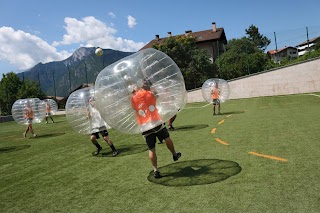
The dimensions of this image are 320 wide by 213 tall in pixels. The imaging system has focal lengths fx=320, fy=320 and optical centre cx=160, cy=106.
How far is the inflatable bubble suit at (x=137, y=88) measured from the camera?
5.59 meters

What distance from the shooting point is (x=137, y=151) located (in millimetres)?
8781

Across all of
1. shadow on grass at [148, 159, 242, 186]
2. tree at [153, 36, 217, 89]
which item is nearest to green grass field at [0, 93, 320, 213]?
shadow on grass at [148, 159, 242, 186]

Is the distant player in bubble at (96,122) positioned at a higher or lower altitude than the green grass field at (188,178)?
higher

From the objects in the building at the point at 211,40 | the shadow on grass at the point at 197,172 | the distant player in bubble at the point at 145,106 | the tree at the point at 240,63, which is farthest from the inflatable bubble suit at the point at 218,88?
the building at the point at 211,40

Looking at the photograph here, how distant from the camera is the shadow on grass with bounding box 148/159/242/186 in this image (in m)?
5.44

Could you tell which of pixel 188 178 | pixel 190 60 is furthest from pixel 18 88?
pixel 188 178

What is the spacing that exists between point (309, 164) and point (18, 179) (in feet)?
19.3

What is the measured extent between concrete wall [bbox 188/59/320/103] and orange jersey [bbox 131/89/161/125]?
85.3 feet

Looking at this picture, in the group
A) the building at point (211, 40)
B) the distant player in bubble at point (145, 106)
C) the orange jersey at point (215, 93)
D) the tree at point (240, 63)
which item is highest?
the building at point (211, 40)

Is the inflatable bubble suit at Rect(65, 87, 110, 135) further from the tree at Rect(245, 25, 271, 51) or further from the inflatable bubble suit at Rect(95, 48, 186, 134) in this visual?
the tree at Rect(245, 25, 271, 51)

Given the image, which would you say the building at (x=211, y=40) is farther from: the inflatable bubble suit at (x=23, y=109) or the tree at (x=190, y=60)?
the inflatable bubble suit at (x=23, y=109)

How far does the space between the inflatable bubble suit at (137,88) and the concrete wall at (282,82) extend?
2562 centimetres

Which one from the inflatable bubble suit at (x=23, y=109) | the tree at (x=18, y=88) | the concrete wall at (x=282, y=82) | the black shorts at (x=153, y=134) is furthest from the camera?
the tree at (x=18, y=88)

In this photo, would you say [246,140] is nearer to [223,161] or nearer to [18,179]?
[223,161]
